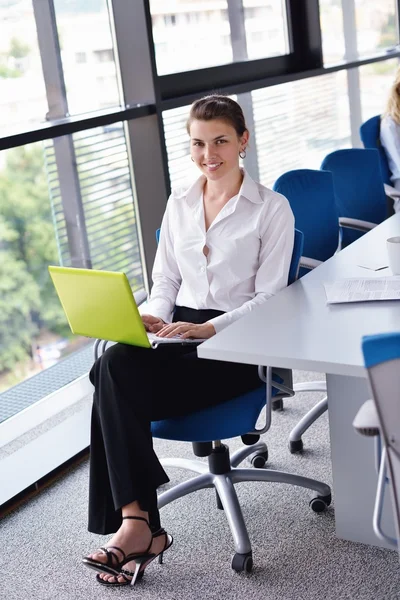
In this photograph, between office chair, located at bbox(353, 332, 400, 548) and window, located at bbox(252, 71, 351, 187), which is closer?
office chair, located at bbox(353, 332, 400, 548)

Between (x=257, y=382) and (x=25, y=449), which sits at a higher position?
(x=257, y=382)

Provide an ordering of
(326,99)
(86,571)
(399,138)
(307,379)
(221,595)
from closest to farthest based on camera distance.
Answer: (221,595) < (86,571) < (307,379) < (399,138) < (326,99)

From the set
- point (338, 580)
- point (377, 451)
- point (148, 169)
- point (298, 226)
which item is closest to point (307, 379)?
point (298, 226)

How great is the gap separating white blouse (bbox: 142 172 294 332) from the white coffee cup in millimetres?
317

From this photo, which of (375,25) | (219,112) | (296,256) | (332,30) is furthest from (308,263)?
(375,25)

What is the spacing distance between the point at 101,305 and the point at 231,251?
0.54 m

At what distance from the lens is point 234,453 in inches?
117

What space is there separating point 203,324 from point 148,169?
1.33 m

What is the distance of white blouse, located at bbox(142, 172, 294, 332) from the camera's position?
255 cm

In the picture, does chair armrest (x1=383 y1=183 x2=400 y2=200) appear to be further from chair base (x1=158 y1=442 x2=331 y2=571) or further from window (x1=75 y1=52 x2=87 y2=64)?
chair base (x1=158 y1=442 x2=331 y2=571)

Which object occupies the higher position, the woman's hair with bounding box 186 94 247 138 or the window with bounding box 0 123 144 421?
the woman's hair with bounding box 186 94 247 138

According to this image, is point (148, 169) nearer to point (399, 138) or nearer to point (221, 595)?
point (399, 138)

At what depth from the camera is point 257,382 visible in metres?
2.43

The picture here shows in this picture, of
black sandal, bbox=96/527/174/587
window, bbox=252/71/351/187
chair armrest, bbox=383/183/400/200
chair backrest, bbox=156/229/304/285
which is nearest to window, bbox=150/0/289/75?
window, bbox=252/71/351/187
